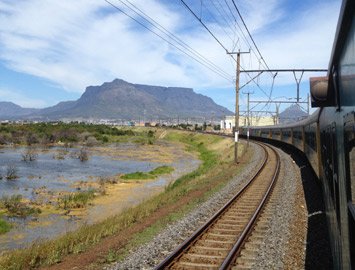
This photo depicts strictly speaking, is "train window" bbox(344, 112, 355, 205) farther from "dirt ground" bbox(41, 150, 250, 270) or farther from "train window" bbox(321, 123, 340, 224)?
"dirt ground" bbox(41, 150, 250, 270)

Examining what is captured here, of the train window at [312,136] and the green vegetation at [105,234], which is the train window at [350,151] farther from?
the train window at [312,136]

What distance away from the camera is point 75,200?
26094 millimetres

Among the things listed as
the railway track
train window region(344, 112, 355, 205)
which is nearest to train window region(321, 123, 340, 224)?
train window region(344, 112, 355, 205)

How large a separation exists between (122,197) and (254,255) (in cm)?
1903

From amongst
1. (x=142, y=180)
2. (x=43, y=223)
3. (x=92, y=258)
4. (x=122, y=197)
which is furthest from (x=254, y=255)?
(x=142, y=180)

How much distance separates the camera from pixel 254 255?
10391mm

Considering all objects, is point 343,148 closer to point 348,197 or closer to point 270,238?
point 348,197

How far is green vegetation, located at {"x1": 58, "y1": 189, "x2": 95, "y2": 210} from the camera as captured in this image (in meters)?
24.9

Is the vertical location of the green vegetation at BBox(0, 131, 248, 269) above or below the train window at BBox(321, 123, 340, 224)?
below

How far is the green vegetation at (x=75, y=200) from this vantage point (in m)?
24.9

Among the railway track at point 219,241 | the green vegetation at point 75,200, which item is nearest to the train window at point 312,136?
the railway track at point 219,241

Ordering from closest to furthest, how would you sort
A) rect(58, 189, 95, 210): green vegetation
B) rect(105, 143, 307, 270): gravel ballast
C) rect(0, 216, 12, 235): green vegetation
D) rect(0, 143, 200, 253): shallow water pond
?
rect(105, 143, 307, 270): gravel ballast
rect(0, 216, 12, 235): green vegetation
rect(0, 143, 200, 253): shallow water pond
rect(58, 189, 95, 210): green vegetation

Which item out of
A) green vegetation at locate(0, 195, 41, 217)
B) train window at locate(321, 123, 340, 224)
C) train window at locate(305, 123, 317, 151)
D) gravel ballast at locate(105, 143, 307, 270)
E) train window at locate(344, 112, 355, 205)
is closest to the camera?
A: train window at locate(344, 112, 355, 205)

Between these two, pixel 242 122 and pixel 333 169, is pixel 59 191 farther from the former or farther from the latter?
pixel 242 122
